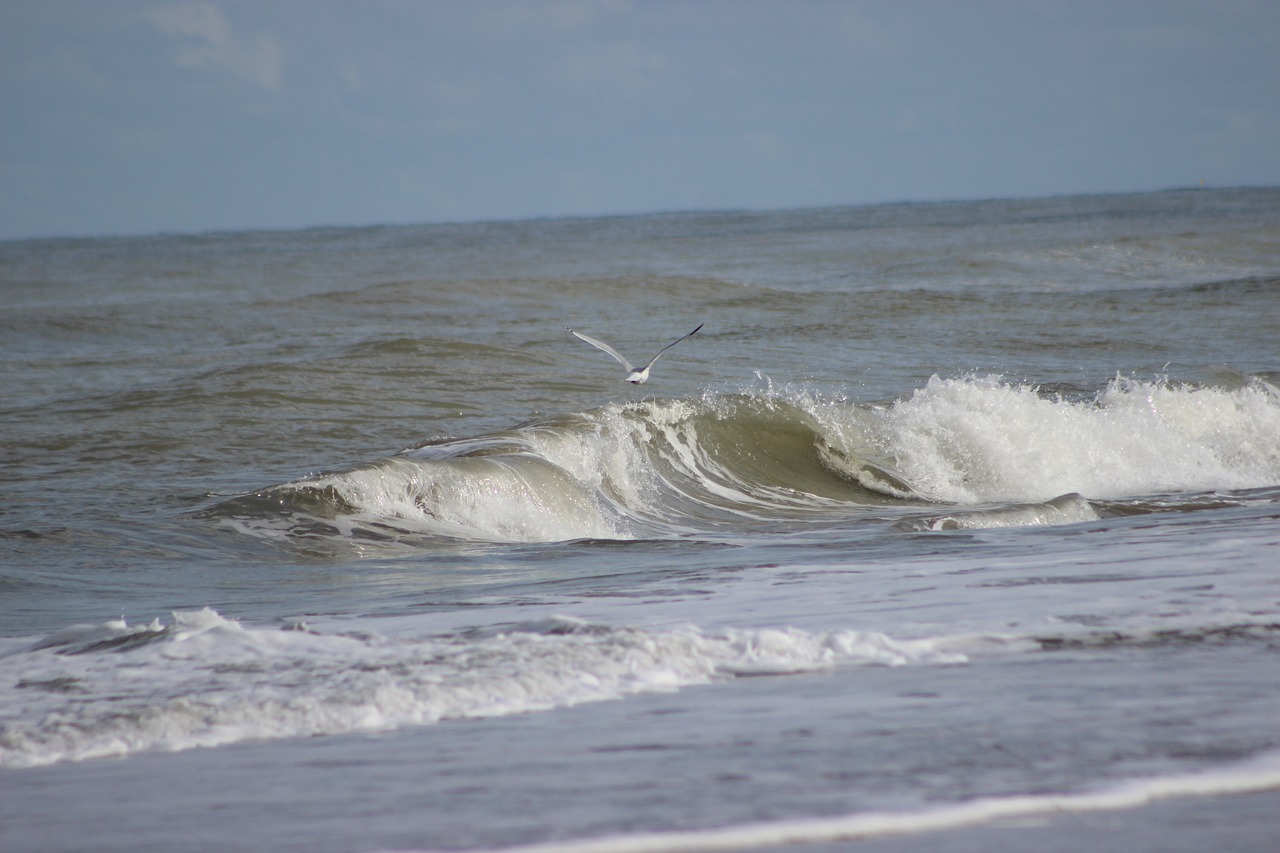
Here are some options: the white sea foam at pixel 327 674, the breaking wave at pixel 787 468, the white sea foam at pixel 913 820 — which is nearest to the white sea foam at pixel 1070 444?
the breaking wave at pixel 787 468

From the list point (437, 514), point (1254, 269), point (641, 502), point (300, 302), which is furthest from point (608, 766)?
point (1254, 269)

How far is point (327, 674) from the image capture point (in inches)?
159

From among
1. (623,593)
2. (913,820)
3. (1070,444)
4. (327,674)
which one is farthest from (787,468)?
(913,820)

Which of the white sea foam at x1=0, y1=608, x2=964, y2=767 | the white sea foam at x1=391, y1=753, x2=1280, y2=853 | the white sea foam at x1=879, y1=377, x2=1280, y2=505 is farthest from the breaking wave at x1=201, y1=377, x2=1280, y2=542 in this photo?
the white sea foam at x1=391, y1=753, x2=1280, y2=853

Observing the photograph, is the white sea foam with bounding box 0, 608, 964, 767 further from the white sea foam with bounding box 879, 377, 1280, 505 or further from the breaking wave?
the white sea foam with bounding box 879, 377, 1280, 505

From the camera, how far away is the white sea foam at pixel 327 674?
3.60m

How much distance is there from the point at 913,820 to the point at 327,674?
2.09m

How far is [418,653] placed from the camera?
14.0 feet

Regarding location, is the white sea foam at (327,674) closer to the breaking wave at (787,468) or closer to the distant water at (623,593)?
the distant water at (623,593)

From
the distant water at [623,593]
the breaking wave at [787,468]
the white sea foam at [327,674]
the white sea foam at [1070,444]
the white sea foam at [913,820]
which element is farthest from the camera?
the white sea foam at [1070,444]

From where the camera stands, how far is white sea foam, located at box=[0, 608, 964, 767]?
3.60 m

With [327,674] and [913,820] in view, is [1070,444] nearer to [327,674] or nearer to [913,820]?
[327,674]

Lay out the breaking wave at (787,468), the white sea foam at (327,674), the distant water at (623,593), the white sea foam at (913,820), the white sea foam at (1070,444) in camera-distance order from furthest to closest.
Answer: the white sea foam at (1070,444)
the breaking wave at (787,468)
the white sea foam at (327,674)
the distant water at (623,593)
the white sea foam at (913,820)

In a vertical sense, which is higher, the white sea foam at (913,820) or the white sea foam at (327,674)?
the white sea foam at (913,820)
